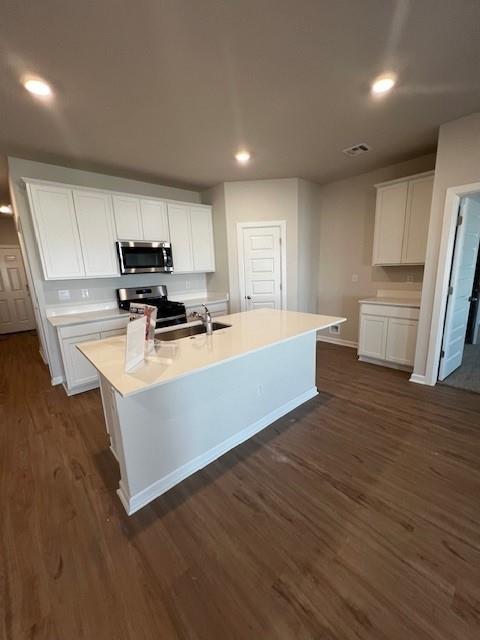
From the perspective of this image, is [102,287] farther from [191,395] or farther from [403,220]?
[403,220]

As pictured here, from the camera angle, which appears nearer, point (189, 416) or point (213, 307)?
point (189, 416)

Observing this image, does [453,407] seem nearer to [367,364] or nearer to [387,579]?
[367,364]

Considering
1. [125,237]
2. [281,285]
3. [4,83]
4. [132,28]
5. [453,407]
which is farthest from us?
[281,285]

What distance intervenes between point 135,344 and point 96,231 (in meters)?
2.52

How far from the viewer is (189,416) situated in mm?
1853

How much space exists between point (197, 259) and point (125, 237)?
3.88 feet

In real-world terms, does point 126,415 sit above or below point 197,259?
below

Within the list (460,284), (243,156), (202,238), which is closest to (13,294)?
(202,238)

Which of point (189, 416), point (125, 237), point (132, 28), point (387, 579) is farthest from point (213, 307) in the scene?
point (387, 579)

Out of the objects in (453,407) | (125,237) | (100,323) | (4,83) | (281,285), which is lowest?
(453,407)

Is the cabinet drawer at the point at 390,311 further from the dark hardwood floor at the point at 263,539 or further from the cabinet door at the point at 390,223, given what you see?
the dark hardwood floor at the point at 263,539

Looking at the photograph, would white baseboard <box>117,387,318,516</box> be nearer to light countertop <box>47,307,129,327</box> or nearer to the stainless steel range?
the stainless steel range

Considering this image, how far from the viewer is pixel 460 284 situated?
3.03 meters

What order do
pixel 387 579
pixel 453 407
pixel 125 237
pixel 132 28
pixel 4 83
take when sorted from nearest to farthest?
pixel 387 579
pixel 132 28
pixel 4 83
pixel 453 407
pixel 125 237
